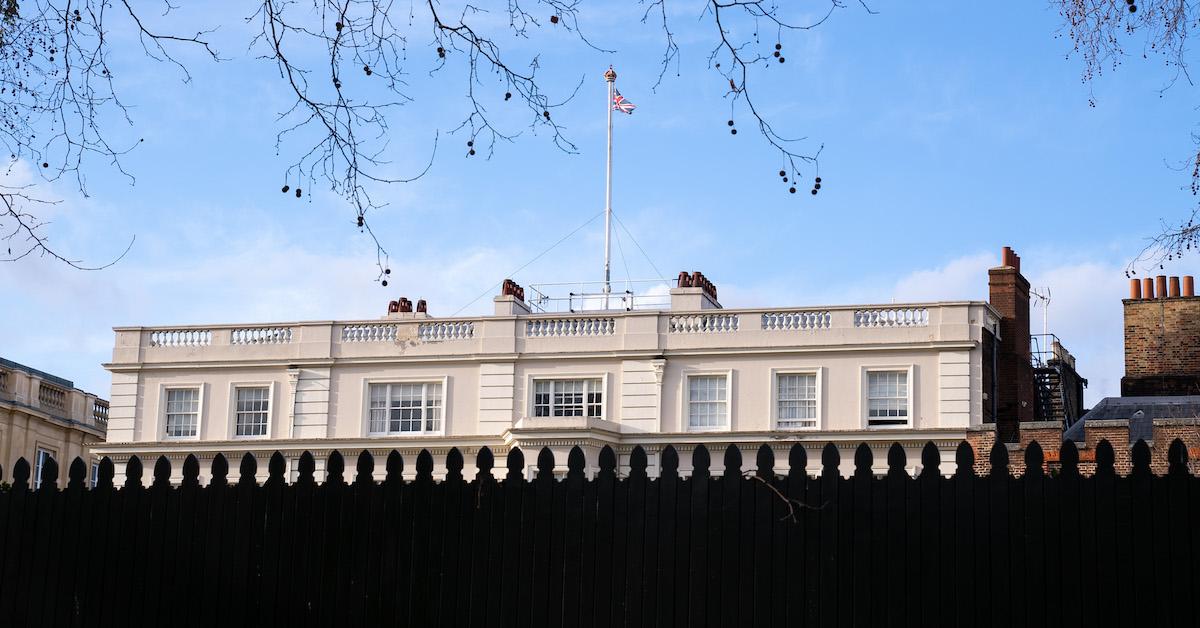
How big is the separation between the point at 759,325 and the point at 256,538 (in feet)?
114

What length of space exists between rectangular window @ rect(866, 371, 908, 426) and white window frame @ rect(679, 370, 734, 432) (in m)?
3.69

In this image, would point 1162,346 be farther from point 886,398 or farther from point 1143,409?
point 886,398

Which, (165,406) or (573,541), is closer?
(573,541)

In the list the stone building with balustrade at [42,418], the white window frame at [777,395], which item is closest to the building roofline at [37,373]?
the stone building with balustrade at [42,418]

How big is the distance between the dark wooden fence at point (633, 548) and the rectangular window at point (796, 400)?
111 feet

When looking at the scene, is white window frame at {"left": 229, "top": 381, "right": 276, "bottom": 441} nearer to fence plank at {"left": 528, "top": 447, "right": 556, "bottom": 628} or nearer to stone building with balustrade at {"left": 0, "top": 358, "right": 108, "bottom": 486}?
stone building with balustrade at {"left": 0, "top": 358, "right": 108, "bottom": 486}

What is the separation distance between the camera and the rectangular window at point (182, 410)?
47.7 metres

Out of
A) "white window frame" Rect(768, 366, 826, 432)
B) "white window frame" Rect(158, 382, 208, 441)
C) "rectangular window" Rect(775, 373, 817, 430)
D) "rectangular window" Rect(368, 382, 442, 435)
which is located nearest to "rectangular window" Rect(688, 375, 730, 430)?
"white window frame" Rect(768, 366, 826, 432)

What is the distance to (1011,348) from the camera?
46.3m

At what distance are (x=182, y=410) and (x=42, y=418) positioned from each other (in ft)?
20.3

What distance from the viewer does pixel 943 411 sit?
4306cm

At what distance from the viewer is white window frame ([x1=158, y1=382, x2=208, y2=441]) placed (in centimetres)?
4756

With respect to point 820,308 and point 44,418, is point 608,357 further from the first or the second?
point 44,418

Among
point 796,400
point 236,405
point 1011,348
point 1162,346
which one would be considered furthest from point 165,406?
point 1162,346
